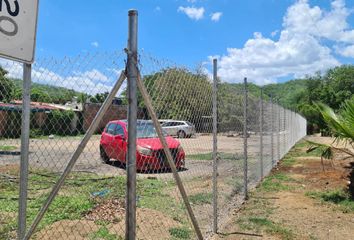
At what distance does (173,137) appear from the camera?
15.2ft

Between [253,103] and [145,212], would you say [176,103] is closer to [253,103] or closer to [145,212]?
[145,212]

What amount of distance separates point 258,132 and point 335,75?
220ft

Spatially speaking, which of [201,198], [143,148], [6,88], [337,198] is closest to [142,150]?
[143,148]

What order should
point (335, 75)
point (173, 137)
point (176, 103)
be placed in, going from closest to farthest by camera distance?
→ 1. point (176, 103)
2. point (173, 137)
3. point (335, 75)

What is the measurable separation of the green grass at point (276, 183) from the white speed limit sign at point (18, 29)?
7241mm

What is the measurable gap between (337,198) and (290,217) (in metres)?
2.11

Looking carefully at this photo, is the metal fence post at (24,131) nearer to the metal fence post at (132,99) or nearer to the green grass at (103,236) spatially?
the metal fence post at (132,99)

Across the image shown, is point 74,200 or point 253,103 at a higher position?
point 253,103

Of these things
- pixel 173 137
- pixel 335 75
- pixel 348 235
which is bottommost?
pixel 348 235

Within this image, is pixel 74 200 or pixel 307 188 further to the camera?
pixel 307 188

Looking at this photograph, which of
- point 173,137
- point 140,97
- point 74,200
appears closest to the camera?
Answer: point 140,97

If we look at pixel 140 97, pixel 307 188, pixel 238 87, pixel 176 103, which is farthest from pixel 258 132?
pixel 140 97

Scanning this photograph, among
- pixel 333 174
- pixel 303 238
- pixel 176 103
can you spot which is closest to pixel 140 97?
pixel 176 103

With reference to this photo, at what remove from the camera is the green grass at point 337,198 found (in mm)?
7245
